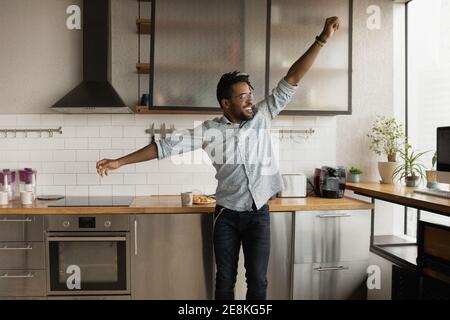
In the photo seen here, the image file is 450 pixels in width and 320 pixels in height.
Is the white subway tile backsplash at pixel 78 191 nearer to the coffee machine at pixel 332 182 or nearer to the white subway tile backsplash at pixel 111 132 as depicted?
the white subway tile backsplash at pixel 111 132

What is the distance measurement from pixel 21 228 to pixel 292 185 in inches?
77.0

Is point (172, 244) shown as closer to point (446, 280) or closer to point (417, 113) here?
point (446, 280)

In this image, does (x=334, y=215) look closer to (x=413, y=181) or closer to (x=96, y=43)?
(x=413, y=181)

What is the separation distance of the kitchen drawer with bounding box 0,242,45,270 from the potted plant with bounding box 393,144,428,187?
107 inches

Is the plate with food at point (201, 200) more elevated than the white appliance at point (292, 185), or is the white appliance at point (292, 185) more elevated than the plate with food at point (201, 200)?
the white appliance at point (292, 185)

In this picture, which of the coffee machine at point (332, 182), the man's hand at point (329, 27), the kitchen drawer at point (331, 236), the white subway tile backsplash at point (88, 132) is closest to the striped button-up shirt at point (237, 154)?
the man's hand at point (329, 27)

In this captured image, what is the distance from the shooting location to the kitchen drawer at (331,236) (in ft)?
8.71

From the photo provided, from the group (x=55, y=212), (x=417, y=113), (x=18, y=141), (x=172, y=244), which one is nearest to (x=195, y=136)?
(x=172, y=244)

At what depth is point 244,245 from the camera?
203cm

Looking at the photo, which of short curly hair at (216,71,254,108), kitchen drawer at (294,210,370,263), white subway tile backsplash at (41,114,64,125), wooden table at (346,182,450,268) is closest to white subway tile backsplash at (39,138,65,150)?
white subway tile backsplash at (41,114,64,125)

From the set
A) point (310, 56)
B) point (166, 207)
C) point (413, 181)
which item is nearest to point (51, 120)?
point (166, 207)

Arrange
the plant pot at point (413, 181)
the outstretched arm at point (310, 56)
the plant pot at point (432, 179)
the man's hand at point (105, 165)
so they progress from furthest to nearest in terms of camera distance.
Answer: the plant pot at point (413, 181) → the plant pot at point (432, 179) → the outstretched arm at point (310, 56) → the man's hand at point (105, 165)

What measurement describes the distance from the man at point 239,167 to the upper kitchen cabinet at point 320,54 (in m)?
0.85
